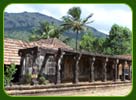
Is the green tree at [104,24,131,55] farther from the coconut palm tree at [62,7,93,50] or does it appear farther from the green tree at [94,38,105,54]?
the coconut palm tree at [62,7,93,50]

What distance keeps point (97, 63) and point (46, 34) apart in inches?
1008

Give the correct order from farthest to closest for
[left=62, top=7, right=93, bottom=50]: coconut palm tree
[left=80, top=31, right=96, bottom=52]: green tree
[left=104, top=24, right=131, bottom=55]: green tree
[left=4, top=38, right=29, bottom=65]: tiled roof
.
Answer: [left=80, top=31, right=96, bottom=52]: green tree → [left=104, top=24, right=131, bottom=55]: green tree → [left=62, top=7, right=93, bottom=50]: coconut palm tree → [left=4, top=38, right=29, bottom=65]: tiled roof

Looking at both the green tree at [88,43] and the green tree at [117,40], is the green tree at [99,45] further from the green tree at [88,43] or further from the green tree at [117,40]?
the green tree at [117,40]

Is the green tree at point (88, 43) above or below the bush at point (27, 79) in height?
above

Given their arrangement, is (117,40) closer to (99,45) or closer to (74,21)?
(99,45)

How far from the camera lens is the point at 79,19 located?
4172cm

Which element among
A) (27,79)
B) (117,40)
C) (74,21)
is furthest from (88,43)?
(27,79)

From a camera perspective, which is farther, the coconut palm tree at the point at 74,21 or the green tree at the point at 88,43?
the green tree at the point at 88,43

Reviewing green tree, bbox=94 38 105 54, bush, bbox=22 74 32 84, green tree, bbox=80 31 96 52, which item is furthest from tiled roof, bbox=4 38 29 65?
green tree, bbox=80 31 96 52

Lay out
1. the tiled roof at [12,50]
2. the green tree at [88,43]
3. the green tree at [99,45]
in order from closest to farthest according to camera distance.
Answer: the tiled roof at [12,50], the green tree at [99,45], the green tree at [88,43]

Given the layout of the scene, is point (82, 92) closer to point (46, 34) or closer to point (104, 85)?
point (104, 85)

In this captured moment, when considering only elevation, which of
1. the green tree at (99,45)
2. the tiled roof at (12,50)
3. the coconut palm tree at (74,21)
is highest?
the coconut palm tree at (74,21)

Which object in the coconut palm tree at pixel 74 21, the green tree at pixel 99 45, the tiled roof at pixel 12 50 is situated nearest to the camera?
the tiled roof at pixel 12 50

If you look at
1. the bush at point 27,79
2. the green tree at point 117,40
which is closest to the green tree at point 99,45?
the green tree at point 117,40
